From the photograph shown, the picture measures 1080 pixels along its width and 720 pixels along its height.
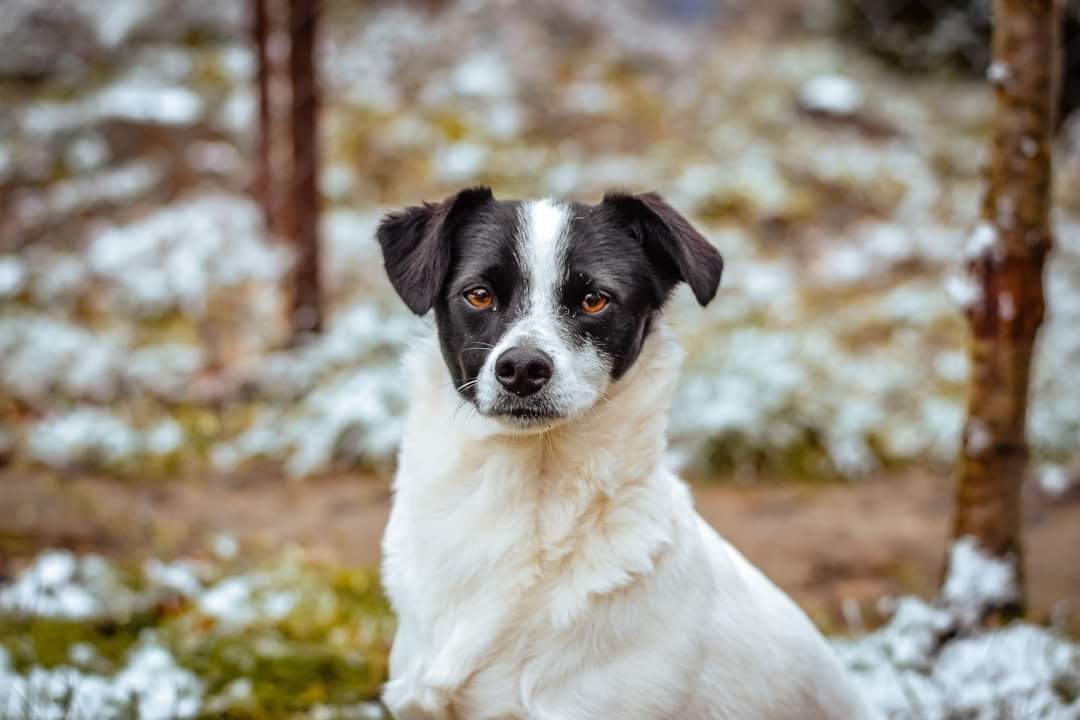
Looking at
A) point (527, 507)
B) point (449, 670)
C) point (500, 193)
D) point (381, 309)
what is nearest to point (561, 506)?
point (527, 507)

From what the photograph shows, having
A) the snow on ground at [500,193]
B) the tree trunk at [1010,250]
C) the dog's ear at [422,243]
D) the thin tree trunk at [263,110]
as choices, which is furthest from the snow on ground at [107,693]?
the thin tree trunk at [263,110]

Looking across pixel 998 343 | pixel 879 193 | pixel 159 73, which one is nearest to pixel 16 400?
pixel 159 73

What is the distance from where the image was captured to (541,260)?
97.3 inches

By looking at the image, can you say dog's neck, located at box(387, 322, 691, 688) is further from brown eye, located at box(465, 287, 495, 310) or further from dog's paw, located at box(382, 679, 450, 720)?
brown eye, located at box(465, 287, 495, 310)

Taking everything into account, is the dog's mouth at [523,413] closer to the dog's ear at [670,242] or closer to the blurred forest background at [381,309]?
the dog's ear at [670,242]

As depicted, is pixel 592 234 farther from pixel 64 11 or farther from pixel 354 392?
pixel 64 11

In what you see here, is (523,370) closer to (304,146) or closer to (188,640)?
(188,640)

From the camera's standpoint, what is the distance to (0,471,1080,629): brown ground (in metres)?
5.12

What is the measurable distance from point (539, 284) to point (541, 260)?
6 centimetres

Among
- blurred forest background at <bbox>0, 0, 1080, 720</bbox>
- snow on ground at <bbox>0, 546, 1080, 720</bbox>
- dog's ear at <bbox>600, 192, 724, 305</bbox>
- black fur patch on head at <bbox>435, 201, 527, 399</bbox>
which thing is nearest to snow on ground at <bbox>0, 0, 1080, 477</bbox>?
blurred forest background at <bbox>0, 0, 1080, 720</bbox>

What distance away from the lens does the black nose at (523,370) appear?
7.56ft

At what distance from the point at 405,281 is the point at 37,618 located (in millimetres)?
2582

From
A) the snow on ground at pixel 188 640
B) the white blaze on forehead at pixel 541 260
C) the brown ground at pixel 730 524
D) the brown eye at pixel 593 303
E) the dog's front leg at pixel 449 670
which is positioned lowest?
the brown ground at pixel 730 524

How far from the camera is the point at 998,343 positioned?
3.59m
